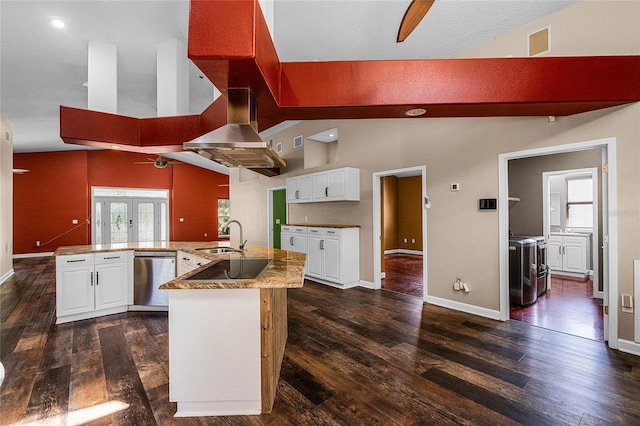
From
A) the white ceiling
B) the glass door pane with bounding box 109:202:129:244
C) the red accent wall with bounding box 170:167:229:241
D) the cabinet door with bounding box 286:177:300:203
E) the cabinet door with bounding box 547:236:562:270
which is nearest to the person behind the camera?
the white ceiling

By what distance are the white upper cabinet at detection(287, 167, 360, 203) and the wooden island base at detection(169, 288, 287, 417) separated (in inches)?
132

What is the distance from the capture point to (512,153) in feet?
11.1

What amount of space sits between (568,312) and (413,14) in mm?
3920

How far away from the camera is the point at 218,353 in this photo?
6.29ft

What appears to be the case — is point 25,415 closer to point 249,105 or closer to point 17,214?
point 249,105

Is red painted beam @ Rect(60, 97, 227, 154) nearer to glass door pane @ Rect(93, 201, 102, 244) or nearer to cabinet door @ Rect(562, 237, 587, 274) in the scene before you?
cabinet door @ Rect(562, 237, 587, 274)

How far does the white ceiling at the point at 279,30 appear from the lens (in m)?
2.71

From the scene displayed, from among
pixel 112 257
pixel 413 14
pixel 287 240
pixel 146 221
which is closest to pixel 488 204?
pixel 413 14

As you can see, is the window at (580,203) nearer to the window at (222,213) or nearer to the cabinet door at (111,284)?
the cabinet door at (111,284)

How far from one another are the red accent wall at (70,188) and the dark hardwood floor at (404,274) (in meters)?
7.44

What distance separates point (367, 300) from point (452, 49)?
3303mm

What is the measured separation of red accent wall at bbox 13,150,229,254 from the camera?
28.5 ft

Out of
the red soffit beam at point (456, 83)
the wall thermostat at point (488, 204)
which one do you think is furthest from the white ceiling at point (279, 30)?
the wall thermostat at point (488, 204)

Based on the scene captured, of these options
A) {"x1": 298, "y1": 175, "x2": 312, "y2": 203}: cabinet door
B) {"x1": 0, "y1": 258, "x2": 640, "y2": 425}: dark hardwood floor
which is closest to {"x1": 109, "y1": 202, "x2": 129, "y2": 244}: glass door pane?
{"x1": 0, "y1": 258, "x2": 640, "y2": 425}: dark hardwood floor
